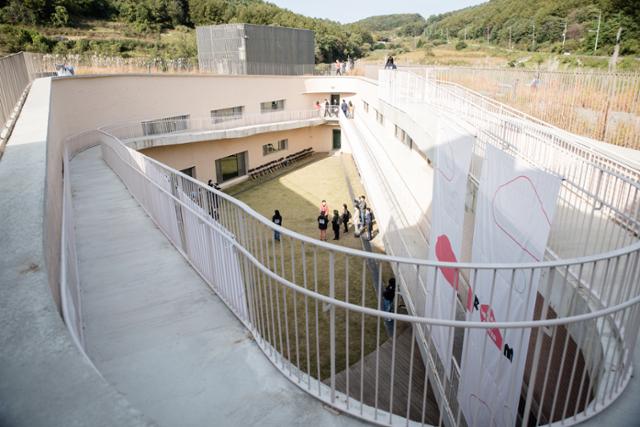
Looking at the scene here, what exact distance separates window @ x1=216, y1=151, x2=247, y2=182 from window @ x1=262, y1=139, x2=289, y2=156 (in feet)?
7.48

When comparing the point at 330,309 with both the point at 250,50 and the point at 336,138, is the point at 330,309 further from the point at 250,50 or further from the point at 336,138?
the point at 336,138

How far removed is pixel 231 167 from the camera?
2764 centimetres

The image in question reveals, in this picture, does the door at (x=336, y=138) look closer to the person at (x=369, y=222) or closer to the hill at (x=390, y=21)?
the person at (x=369, y=222)

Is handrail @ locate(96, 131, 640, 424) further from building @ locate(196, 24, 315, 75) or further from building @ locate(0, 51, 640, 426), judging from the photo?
building @ locate(196, 24, 315, 75)

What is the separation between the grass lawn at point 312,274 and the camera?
4.06m

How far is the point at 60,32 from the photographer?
51.4 m

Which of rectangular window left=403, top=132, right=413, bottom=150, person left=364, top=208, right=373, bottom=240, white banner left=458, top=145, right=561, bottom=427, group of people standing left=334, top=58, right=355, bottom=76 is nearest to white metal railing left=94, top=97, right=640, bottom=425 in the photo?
white banner left=458, top=145, right=561, bottom=427

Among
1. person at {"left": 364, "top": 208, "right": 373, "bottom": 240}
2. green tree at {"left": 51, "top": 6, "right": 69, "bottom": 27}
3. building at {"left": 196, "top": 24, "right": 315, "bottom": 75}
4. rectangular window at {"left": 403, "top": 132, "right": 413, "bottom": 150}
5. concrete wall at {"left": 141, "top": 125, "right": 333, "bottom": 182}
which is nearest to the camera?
person at {"left": 364, "top": 208, "right": 373, "bottom": 240}

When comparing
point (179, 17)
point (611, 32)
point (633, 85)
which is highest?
point (179, 17)

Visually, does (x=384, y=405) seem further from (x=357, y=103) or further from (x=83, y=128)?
(x=357, y=103)

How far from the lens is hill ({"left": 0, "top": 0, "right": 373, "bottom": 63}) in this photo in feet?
148

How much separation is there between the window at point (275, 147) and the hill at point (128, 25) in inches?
980

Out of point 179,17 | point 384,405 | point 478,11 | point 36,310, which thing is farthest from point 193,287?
point 478,11

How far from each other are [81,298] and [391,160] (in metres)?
18.7
